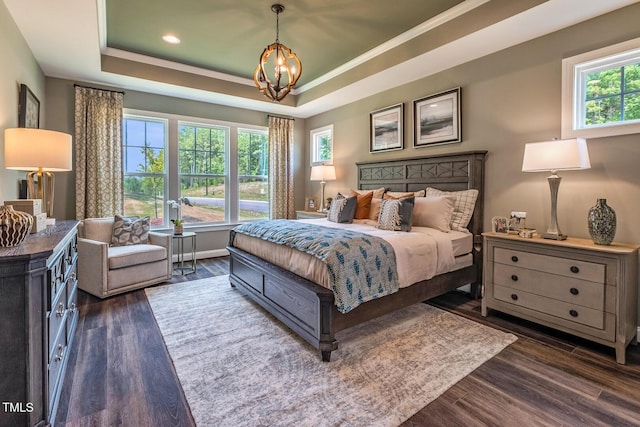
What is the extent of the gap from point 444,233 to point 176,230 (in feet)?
11.7

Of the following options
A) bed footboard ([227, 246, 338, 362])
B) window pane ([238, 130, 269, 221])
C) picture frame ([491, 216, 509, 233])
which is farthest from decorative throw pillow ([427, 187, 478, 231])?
window pane ([238, 130, 269, 221])

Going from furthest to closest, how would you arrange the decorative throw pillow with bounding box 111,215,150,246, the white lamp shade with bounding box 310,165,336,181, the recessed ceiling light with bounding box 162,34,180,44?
the white lamp shade with bounding box 310,165,336,181
the decorative throw pillow with bounding box 111,215,150,246
the recessed ceiling light with bounding box 162,34,180,44

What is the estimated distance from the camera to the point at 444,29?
3186 mm

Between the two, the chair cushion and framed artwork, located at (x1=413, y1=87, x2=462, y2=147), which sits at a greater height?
framed artwork, located at (x1=413, y1=87, x2=462, y2=147)

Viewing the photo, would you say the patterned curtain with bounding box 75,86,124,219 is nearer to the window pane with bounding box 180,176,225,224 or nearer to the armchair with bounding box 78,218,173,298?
the armchair with bounding box 78,218,173,298

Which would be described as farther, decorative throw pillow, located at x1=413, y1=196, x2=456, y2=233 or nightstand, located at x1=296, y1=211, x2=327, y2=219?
nightstand, located at x1=296, y1=211, x2=327, y2=219

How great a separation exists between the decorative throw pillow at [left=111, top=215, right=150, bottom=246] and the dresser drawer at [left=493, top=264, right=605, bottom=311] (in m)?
4.13

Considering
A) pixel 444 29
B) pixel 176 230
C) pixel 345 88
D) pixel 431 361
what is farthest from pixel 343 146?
pixel 431 361

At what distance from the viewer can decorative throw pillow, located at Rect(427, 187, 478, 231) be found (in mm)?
3445

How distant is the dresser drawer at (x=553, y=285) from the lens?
2.34 meters

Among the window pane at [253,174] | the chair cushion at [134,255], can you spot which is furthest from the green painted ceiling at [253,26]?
the chair cushion at [134,255]

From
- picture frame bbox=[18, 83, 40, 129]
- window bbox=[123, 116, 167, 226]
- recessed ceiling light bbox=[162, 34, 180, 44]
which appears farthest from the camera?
window bbox=[123, 116, 167, 226]

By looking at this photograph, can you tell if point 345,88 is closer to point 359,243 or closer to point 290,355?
point 359,243

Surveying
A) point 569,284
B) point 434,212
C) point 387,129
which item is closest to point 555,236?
point 569,284
